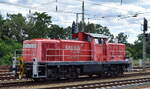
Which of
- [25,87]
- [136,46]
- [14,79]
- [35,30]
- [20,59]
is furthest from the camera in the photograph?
[136,46]

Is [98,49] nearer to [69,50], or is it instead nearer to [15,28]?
[69,50]

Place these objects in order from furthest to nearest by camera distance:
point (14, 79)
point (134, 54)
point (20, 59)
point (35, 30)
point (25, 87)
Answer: point (134, 54)
point (35, 30)
point (14, 79)
point (20, 59)
point (25, 87)

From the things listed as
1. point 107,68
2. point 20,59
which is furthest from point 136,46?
point 20,59

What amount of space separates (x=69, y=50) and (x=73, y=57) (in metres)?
0.65

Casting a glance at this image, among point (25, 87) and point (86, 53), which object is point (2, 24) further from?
point (25, 87)

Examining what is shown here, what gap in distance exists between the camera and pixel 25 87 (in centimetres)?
1916

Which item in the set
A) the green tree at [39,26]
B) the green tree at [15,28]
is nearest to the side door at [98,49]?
the green tree at [39,26]

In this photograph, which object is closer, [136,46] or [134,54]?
[134,54]

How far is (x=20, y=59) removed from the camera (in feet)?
72.6

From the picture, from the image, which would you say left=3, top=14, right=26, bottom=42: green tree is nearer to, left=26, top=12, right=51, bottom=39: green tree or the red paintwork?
left=26, top=12, right=51, bottom=39: green tree

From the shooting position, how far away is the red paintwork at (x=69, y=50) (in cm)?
2266

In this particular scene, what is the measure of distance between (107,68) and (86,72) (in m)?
2.50

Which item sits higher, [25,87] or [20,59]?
[20,59]

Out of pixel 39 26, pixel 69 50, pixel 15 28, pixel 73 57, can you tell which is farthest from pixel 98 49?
pixel 15 28
